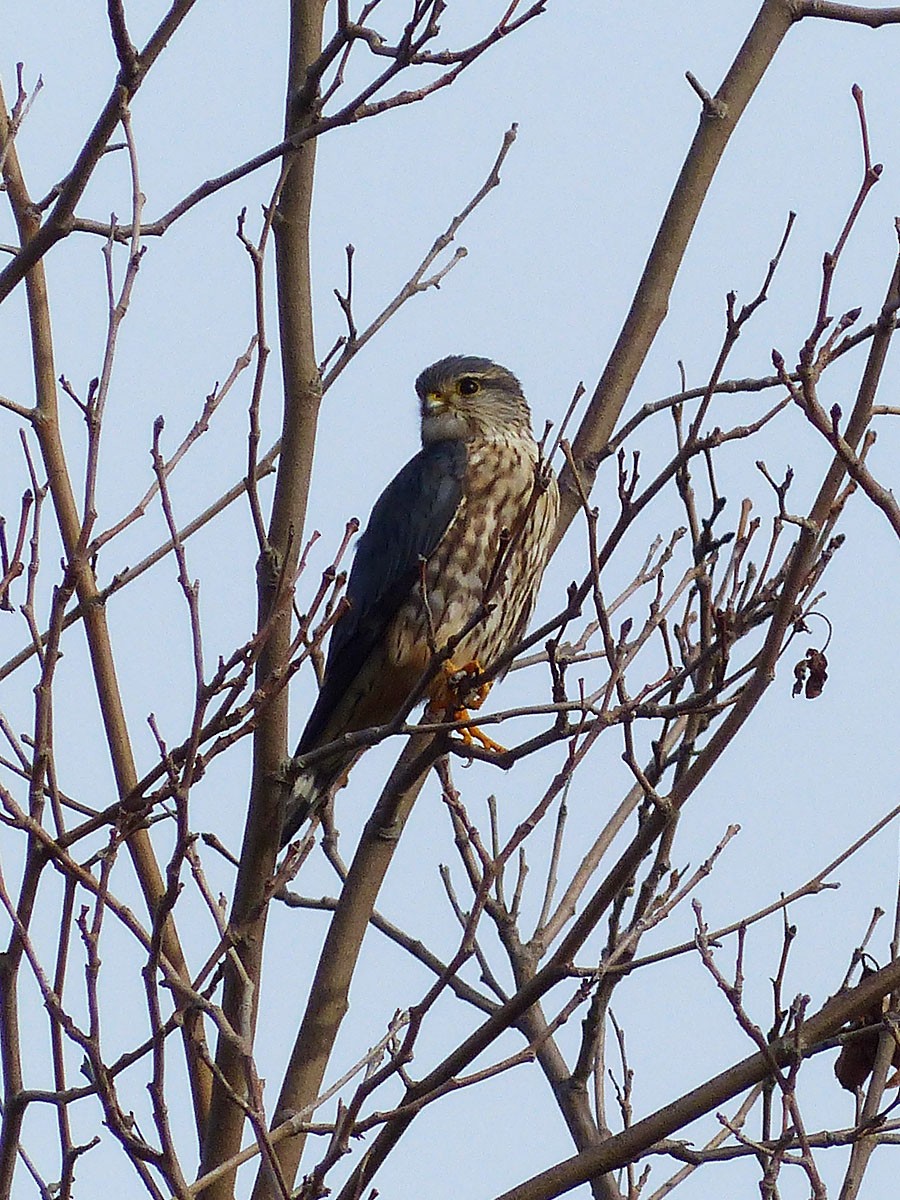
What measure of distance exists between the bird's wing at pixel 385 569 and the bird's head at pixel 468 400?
0.35 m

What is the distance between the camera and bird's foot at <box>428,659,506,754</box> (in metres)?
3.48

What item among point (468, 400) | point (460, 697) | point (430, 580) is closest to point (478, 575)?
point (430, 580)

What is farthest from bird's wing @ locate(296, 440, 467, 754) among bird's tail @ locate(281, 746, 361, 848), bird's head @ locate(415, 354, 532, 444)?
bird's tail @ locate(281, 746, 361, 848)

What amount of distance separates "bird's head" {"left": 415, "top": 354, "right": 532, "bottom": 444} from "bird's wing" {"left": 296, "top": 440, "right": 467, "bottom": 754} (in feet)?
1.14

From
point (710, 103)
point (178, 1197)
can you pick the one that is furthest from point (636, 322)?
point (178, 1197)

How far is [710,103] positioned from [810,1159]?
2.44m

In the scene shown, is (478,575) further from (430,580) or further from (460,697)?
(460,697)

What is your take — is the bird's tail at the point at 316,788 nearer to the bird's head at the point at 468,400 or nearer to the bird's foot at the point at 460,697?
the bird's foot at the point at 460,697

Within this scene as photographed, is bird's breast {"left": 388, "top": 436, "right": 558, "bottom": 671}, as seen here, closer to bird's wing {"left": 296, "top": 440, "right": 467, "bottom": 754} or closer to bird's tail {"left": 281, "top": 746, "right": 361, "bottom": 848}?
bird's wing {"left": 296, "top": 440, "right": 467, "bottom": 754}

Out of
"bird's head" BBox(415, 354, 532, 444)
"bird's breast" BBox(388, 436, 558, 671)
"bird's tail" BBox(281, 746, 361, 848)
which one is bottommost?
"bird's tail" BBox(281, 746, 361, 848)

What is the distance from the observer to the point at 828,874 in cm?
326

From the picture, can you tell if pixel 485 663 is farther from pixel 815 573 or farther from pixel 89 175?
pixel 89 175

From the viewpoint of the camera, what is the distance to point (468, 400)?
5.63 metres

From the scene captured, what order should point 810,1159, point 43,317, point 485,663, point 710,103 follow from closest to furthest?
1. point 810,1159
2. point 43,317
3. point 710,103
4. point 485,663
